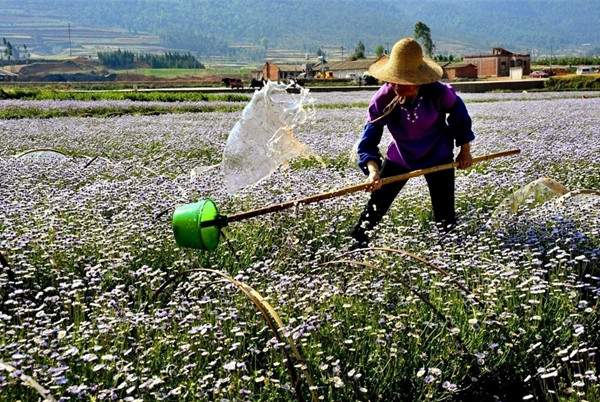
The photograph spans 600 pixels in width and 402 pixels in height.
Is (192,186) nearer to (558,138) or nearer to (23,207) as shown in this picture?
(23,207)

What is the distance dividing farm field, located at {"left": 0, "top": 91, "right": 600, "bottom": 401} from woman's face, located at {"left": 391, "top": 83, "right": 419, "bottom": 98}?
3.07 ft

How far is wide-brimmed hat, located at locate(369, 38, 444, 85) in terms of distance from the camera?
202 inches

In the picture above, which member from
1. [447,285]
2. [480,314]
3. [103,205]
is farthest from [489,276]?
[103,205]

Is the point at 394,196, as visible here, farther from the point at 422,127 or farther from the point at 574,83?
the point at 574,83

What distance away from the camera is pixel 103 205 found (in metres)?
6.28

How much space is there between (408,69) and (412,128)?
0.46m

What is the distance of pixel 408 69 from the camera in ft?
17.0

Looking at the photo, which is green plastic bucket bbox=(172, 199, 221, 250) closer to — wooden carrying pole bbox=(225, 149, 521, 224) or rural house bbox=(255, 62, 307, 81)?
wooden carrying pole bbox=(225, 149, 521, 224)

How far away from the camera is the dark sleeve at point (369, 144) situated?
5512 mm

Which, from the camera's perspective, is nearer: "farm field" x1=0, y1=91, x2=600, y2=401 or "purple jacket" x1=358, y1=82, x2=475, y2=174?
"farm field" x1=0, y1=91, x2=600, y2=401

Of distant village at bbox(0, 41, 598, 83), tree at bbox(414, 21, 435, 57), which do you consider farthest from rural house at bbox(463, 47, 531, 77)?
tree at bbox(414, 21, 435, 57)

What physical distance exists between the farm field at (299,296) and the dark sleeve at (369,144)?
571 millimetres

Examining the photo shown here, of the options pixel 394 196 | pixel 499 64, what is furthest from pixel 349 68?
pixel 394 196

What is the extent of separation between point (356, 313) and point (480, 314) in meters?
0.60
